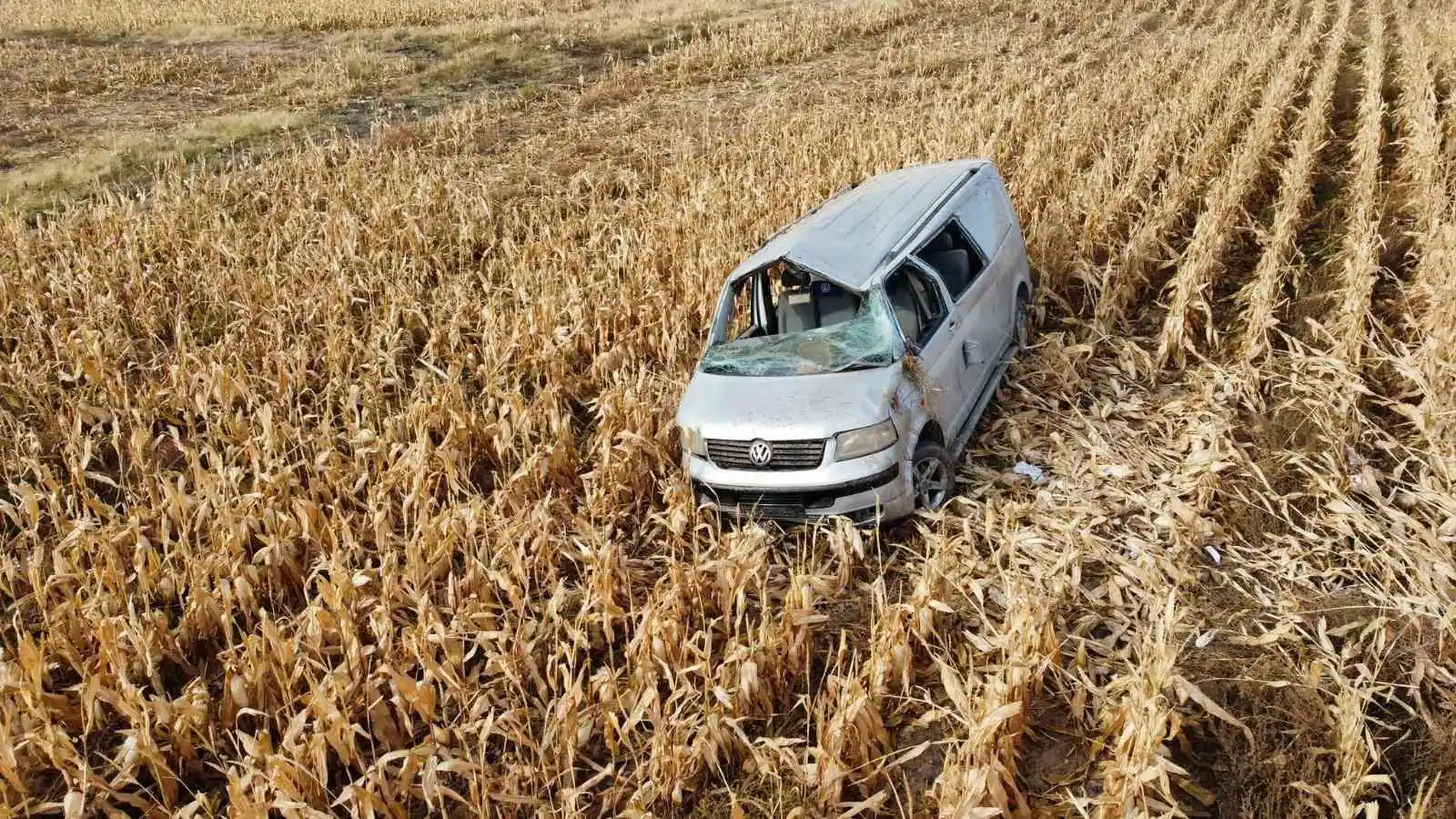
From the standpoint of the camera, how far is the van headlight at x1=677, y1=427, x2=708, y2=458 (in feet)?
18.2

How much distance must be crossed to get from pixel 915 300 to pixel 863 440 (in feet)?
4.85

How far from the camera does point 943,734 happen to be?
412 cm

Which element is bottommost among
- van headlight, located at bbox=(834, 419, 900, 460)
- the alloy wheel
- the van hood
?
the alloy wheel

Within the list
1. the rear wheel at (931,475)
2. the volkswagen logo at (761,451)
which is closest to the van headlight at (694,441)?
the volkswagen logo at (761,451)

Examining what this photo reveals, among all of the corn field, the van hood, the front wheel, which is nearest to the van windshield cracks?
the van hood

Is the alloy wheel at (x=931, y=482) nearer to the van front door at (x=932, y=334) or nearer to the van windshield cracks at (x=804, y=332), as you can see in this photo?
the van front door at (x=932, y=334)

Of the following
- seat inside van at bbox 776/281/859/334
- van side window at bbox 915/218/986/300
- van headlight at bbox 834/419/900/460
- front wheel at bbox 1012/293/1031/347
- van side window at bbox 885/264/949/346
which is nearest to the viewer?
van headlight at bbox 834/419/900/460

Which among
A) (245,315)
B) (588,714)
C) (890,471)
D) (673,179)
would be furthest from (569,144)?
(588,714)

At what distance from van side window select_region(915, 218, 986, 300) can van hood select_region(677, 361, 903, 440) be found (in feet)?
4.44

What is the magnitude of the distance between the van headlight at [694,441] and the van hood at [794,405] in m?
0.03

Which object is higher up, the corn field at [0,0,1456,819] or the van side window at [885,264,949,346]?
the van side window at [885,264,949,346]

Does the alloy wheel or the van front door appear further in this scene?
the van front door

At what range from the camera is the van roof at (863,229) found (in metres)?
6.11

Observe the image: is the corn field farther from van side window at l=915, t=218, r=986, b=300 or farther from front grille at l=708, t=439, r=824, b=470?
van side window at l=915, t=218, r=986, b=300
